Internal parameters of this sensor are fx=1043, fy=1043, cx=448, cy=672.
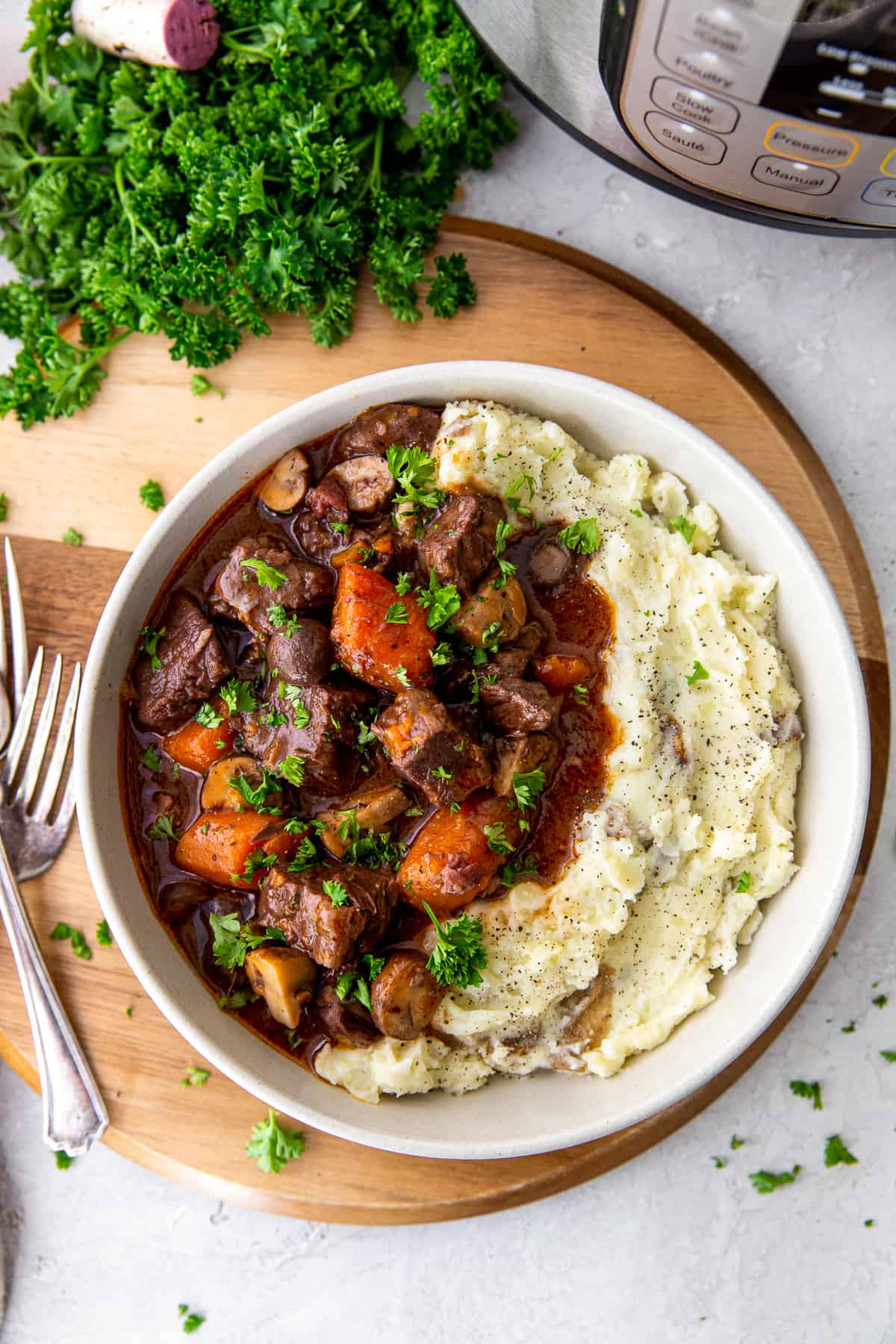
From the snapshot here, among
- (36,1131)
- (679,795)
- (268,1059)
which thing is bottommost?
(36,1131)

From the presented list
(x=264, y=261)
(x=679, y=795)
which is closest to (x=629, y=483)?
(x=679, y=795)

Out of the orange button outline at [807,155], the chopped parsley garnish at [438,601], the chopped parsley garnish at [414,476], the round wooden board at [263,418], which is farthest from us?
the round wooden board at [263,418]

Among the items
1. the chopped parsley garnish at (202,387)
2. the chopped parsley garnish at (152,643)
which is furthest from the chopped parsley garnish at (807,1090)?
the chopped parsley garnish at (202,387)

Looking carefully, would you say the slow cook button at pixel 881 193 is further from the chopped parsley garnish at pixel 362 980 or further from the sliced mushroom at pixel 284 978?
the sliced mushroom at pixel 284 978

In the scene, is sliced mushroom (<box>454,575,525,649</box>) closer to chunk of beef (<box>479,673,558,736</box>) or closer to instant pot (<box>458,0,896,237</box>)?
chunk of beef (<box>479,673,558,736</box>)

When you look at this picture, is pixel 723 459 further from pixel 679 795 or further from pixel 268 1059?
pixel 268 1059

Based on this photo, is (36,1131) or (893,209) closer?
(893,209)
